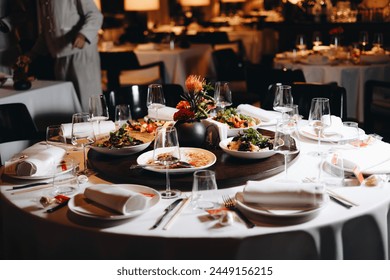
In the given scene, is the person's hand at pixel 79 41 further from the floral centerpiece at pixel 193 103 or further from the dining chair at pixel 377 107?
the dining chair at pixel 377 107

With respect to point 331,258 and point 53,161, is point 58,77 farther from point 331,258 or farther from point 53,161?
point 331,258

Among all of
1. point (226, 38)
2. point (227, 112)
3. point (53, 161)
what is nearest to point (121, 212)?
point (53, 161)

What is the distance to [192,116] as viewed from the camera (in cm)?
222

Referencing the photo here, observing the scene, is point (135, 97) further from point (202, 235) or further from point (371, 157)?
point (202, 235)

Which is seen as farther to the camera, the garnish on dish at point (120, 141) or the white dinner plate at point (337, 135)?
the white dinner plate at point (337, 135)

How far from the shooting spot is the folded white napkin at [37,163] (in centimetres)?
195

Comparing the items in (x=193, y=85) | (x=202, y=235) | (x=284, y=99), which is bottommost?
(x=202, y=235)

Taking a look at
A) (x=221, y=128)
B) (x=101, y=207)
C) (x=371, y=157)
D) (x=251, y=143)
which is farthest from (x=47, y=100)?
(x=371, y=157)

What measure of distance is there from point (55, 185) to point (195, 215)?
593mm

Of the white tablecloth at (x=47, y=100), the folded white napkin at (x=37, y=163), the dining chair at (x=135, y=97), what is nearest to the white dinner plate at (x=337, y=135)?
the folded white napkin at (x=37, y=163)

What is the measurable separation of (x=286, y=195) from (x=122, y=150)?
83 centimetres

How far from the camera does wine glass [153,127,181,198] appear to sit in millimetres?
1732

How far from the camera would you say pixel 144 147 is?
7.09 ft

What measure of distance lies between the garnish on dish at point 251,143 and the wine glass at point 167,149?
0.39 metres
